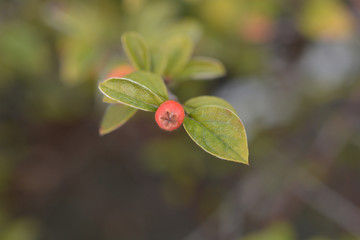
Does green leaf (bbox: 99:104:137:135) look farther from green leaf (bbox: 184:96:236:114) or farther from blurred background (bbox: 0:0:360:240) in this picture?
blurred background (bbox: 0:0:360:240)

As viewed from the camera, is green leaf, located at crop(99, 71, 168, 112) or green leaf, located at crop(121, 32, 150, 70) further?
green leaf, located at crop(121, 32, 150, 70)

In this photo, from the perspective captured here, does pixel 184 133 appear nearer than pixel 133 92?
No

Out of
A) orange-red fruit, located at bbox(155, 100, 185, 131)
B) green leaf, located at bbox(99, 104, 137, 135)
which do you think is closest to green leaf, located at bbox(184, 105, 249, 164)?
orange-red fruit, located at bbox(155, 100, 185, 131)

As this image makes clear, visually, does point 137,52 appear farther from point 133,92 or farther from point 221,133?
point 221,133

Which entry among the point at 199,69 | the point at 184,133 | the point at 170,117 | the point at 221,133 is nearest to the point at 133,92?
the point at 170,117

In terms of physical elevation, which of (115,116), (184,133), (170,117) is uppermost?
(170,117)

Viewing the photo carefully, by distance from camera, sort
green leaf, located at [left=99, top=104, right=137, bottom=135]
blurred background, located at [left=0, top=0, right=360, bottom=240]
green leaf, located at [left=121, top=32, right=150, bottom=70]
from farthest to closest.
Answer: blurred background, located at [left=0, top=0, right=360, bottom=240], green leaf, located at [left=121, top=32, right=150, bottom=70], green leaf, located at [left=99, top=104, right=137, bottom=135]
